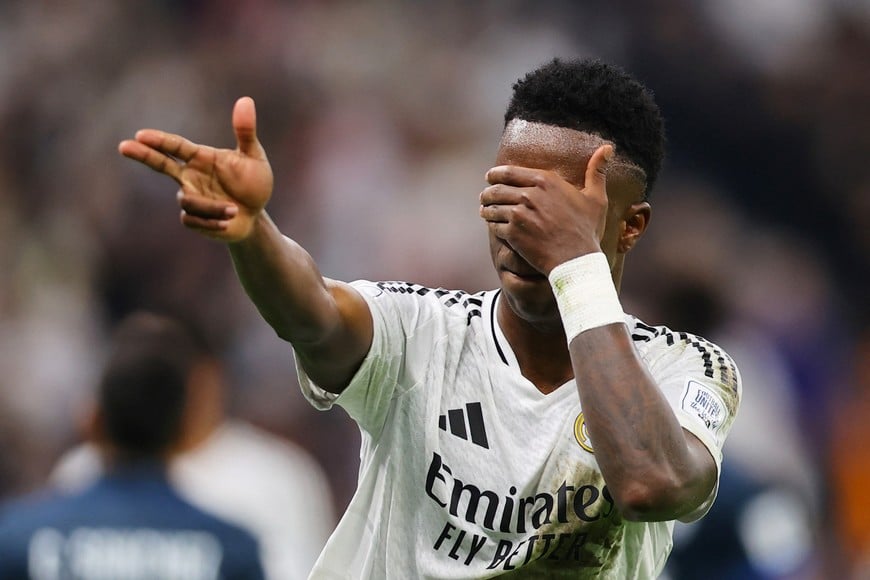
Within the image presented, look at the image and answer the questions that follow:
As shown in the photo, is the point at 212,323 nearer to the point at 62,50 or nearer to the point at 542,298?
the point at 62,50

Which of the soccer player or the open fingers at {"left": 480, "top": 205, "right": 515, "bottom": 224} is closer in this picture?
the soccer player

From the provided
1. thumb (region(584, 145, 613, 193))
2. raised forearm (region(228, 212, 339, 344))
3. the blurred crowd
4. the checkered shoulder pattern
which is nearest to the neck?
the checkered shoulder pattern

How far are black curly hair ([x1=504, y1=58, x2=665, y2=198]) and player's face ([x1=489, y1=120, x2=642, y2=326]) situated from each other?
39 mm

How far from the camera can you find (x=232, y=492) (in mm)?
5488

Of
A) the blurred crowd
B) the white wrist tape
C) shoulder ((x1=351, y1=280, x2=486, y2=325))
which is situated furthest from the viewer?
the blurred crowd

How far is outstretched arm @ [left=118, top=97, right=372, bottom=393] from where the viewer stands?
2.59 metres

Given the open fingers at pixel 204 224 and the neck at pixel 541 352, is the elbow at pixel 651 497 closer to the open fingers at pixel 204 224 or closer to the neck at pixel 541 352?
the neck at pixel 541 352

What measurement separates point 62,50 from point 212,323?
7.95 ft

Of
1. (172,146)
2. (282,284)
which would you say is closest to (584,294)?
(282,284)

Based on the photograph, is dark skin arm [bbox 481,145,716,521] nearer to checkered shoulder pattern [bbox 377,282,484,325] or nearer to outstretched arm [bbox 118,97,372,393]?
checkered shoulder pattern [bbox 377,282,484,325]

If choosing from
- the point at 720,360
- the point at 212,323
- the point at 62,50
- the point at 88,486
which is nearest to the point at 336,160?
the point at 212,323

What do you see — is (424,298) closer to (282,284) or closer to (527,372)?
(527,372)

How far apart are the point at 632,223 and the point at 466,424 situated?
0.75 metres

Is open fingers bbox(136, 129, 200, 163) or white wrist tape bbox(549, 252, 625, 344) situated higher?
open fingers bbox(136, 129, 200, 163)
